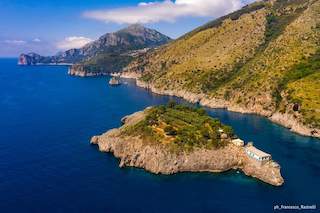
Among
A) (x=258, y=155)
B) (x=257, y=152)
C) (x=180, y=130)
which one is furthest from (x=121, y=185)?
(x=257, y=152)

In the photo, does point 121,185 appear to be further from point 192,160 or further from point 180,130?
point 180,130

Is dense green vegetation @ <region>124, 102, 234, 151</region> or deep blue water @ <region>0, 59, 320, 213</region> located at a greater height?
dense green vegetation @ <region>124, 102, 234, 151</region>

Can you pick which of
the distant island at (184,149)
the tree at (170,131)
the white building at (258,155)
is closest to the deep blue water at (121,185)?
the distant island at (184,149)

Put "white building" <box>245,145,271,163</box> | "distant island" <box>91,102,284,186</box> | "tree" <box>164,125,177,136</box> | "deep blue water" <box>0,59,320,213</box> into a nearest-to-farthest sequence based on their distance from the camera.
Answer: "deep blue water" <box>0,59,320,213</box>, "white building" <box>245,145,271,163</box>, "distant island" <box>91,102,284,186</box>, "tree" <box>164,125,177,136</box>

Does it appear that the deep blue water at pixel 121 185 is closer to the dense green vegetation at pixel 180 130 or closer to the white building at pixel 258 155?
the white building at pixel 258 155

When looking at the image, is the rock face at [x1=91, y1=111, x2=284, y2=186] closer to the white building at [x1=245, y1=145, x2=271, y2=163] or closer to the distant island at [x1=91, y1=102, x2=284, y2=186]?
the distant island at [x1=91, y1=102, x2=284, y2=186]

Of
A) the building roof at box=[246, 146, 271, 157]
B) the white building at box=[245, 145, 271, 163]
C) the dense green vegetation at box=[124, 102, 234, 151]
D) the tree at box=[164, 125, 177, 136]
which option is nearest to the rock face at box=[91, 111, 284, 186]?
the white building at box=[245, 145, 271, 163]

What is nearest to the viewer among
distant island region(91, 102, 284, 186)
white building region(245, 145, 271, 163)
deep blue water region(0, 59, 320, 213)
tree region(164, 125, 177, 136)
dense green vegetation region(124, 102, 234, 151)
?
deep blue water region(0, 59, 320, 213)

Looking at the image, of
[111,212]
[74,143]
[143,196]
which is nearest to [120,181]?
[143,196]
